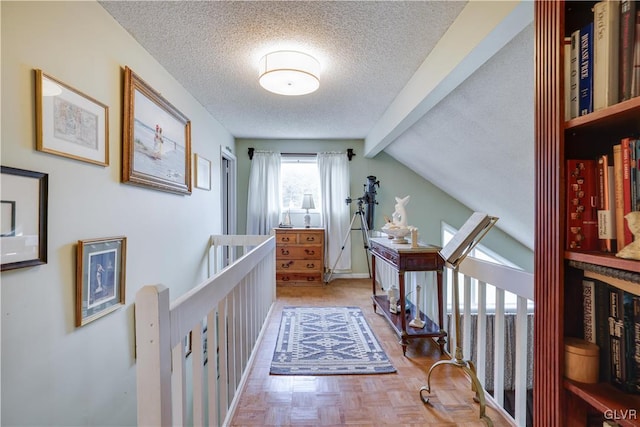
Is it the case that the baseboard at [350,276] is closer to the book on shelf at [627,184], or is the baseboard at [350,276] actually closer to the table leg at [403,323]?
the table leg at [403,323]

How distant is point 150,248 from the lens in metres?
2.27

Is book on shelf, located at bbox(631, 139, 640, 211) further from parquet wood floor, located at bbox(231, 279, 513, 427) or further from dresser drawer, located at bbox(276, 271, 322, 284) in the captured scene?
dresser drawer, located at bbox(276, 271, 322, 284)

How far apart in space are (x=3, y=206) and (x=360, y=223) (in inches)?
163

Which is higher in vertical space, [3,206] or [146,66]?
[146,66]

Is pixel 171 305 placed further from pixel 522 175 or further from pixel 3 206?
pixel 522 175

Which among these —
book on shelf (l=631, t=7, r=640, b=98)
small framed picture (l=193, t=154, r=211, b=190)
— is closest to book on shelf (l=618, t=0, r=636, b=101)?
book on shelf (l=631, t=7, r=640, b=98)

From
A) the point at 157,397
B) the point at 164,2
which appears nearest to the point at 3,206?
the point at 157,397

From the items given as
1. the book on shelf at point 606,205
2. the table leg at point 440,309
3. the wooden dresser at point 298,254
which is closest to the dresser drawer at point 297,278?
the wooden dresser at point 298,254

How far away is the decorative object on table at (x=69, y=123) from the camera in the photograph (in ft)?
4.39

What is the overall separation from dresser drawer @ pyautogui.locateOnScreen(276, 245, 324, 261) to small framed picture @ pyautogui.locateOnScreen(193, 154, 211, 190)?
1.37 meters

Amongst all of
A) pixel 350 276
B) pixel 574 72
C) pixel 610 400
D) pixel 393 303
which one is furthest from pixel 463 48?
pixel 350 276

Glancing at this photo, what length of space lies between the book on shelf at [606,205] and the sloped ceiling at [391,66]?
0.84 metres

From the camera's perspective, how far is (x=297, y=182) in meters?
4.96

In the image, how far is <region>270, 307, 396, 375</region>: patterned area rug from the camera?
204cm
